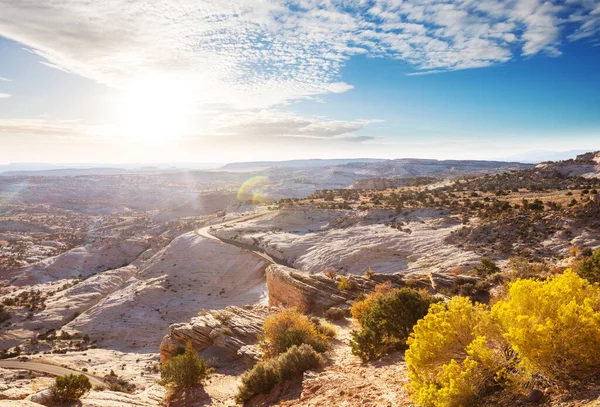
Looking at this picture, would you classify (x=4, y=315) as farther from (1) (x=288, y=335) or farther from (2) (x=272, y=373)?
(2) (x=272, y=373)

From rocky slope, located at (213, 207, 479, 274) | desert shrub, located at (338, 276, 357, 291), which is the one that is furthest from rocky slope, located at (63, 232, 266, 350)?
desert shrub, located at (338, 276, 357, 291)

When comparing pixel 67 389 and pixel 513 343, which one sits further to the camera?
pixel 67 389

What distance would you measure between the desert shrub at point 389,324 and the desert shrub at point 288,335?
6.51 feet

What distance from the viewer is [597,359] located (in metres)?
6.00

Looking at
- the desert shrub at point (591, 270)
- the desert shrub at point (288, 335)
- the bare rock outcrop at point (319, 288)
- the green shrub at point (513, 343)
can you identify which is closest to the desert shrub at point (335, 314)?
the bare rock outcrop at point (319, 288)

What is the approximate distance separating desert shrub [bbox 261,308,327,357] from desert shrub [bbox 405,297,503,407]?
7955mm

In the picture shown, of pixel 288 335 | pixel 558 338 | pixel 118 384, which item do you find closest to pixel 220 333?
pixel 288 335

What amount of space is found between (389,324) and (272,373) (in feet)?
17.1

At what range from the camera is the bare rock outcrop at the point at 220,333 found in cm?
1934

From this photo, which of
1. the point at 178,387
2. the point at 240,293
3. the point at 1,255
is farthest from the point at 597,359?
the point at 1,255

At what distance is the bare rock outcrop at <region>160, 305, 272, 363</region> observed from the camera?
1934cm

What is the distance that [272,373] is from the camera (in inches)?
499

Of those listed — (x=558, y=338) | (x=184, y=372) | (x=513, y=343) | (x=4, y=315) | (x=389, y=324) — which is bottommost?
(x=4, y=315)

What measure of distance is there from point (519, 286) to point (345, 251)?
3589 centimetres
